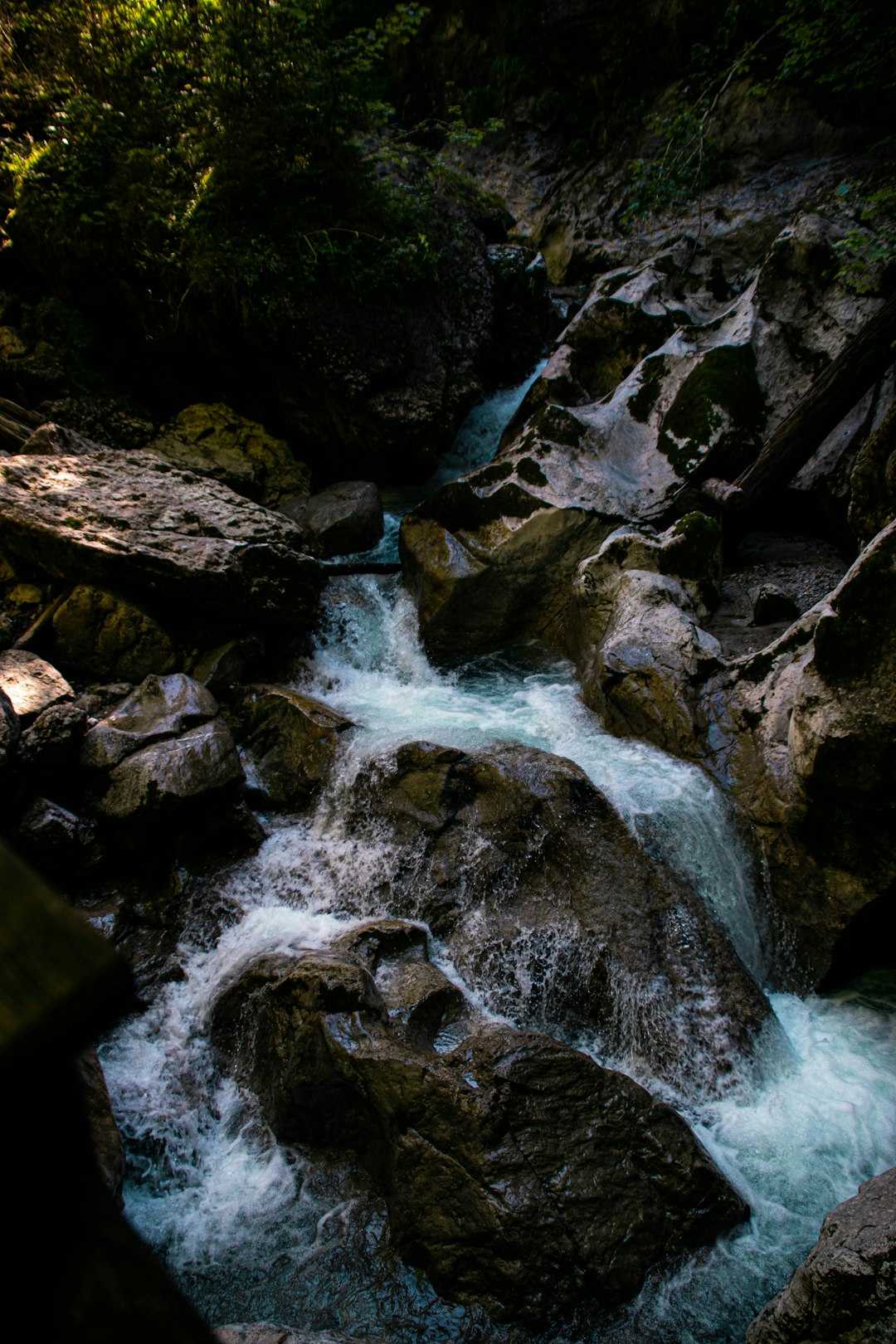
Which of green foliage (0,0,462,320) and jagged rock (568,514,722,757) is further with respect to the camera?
green foliage (0,0,462,320)

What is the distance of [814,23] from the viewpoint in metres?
7.91

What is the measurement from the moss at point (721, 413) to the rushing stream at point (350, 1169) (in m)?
4.46

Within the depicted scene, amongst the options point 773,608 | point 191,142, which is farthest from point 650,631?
point 191,142

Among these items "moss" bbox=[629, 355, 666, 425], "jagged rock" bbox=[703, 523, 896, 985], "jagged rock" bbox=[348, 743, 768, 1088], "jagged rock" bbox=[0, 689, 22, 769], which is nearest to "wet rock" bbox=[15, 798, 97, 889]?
"jagged rock" bbox=[0, 689, 22, 769]

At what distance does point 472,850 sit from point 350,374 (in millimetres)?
7511

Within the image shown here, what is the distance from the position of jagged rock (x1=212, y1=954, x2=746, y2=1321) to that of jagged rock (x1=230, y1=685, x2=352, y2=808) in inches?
92.9

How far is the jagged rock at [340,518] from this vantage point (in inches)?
337

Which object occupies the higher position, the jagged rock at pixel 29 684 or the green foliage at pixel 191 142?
the green foliage at pixel 191 142

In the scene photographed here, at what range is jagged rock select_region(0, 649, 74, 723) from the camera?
4574 mm

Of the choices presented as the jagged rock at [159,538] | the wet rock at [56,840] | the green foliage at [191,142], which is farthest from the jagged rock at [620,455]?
the wet rock at [56,840]

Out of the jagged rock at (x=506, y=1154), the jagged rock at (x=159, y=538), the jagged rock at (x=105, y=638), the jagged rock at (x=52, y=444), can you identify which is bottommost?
the jagged rock at (x=506, y=1154)

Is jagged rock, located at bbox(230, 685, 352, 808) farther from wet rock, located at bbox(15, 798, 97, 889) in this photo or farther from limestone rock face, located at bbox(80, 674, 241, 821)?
wet rock, located at bbox(15, 798, 97, 889)

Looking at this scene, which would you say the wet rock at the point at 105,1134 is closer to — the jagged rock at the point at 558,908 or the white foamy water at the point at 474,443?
the jagged rock at the point at 558,908

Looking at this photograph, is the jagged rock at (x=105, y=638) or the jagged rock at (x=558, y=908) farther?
the jagged rock at (x=105, y=638)
